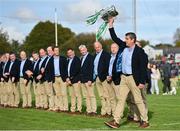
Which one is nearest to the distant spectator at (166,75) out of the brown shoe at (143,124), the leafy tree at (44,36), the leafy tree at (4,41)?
the brown shoe at (143,124)

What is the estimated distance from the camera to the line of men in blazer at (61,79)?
14703 millimetres

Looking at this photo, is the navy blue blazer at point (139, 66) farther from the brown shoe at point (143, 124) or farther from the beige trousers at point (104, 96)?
the beige trousers at point (104, 96)

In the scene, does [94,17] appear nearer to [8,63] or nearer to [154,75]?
[8,63]

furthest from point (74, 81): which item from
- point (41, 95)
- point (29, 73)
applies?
point (29, 73)

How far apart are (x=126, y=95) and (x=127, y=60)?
2.83ft

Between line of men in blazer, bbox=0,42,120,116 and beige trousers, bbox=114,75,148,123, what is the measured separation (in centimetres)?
136

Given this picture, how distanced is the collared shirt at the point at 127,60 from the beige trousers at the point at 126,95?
6.8 inches

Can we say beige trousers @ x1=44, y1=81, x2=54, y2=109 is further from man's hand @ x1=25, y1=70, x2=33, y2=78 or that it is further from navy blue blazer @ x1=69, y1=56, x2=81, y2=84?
navy blue blazer @ x1=69, y1=56, x2=81, y2=84

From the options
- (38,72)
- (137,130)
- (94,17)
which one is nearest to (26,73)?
(38,72)

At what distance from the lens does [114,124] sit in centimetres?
1204

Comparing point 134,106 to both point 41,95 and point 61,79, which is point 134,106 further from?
point 41,95

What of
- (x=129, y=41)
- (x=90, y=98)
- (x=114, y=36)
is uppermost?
(x=114, y=36)

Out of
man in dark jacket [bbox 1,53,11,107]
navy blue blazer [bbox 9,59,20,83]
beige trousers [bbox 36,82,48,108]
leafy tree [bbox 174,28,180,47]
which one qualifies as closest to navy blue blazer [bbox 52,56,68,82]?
beige trousers [bbox 36,82,48,108]

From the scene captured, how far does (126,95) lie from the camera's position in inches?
482
